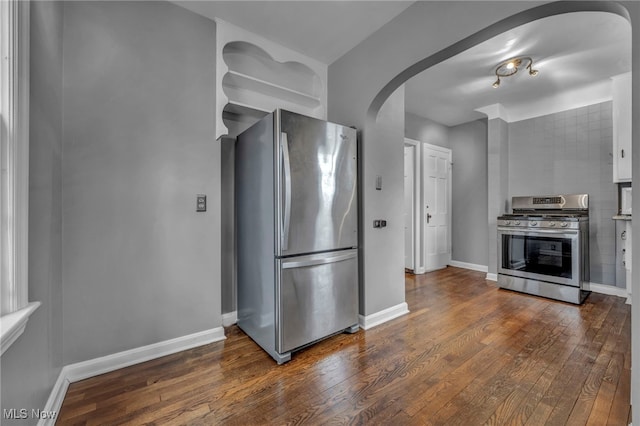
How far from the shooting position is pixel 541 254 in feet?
11.3

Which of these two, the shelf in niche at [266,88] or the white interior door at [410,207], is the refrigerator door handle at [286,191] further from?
the white interior door at [410,207]

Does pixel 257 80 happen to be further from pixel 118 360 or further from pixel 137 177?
pixel 118 360

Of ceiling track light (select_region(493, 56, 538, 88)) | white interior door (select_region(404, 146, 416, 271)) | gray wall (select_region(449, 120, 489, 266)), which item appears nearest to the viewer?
ceiling track light (select_region(493, 56, 538, 88))

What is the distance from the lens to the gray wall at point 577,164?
3453mm

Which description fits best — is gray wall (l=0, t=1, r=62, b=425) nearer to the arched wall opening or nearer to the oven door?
the arched wall opening

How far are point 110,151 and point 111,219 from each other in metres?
0.46

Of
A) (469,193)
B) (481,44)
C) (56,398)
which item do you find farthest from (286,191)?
(469,193)

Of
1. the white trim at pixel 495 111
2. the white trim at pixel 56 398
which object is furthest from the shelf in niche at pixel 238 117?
the white trim at pixel 495 111

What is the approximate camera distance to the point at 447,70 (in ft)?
10.0

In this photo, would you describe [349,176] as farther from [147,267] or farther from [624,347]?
[624,347]

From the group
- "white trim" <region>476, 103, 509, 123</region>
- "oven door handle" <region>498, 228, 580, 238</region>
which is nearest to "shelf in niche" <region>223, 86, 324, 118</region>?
"white trim" <region>476, 103, 509, 123</region>

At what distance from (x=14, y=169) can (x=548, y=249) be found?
15.5 ft

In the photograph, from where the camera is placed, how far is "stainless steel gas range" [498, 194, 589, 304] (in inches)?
125

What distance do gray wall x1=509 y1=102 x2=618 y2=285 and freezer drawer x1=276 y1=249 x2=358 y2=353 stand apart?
11.5 ft
